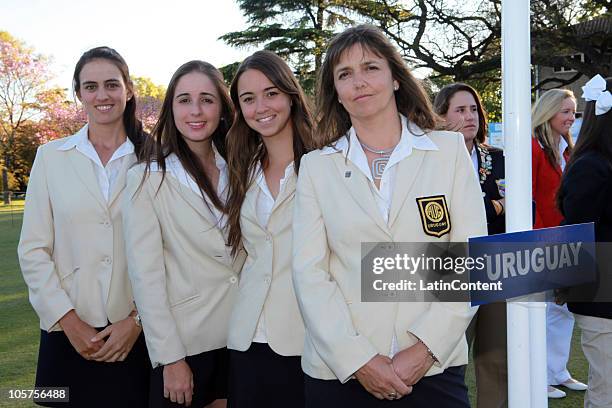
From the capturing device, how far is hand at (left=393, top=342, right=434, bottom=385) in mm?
2014

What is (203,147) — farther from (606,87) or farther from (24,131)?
(24,131)

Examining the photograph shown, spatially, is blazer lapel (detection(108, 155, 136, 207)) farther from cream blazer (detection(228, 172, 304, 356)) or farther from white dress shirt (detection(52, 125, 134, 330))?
cream blazer (detection(228, 172, 304, 356))

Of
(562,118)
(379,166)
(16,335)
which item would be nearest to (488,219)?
(379,166)

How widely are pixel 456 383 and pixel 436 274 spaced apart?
0.40m

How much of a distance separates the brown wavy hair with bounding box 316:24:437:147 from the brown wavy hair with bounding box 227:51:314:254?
0.92 ft

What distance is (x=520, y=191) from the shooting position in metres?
1.80

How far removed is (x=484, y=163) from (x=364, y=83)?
1591mm

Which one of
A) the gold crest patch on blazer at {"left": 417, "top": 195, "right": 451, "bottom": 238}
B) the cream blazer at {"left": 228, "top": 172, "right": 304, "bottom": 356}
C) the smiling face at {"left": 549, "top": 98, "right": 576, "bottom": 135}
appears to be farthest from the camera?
the smiling face at {"left": 549, "top": 98, "right": 576, "bottom": 135}

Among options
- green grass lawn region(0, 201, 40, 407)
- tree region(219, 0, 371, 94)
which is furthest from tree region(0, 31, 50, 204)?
green grass lawn region(0, 201, 40, 407)

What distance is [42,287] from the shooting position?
279cm

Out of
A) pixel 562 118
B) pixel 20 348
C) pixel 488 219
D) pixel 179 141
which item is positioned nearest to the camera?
pixel 179 141

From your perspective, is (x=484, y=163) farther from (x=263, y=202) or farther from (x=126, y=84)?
(x=126, y=84)

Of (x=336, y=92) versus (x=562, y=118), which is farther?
(x=562, y=118)

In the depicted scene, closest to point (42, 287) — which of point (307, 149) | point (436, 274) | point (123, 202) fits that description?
point (123, 202)
